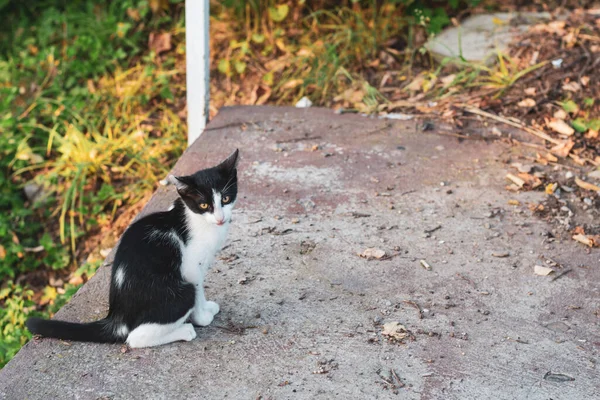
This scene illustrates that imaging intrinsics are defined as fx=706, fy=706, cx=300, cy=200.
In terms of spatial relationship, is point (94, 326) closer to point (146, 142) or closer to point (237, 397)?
point (237, 397)

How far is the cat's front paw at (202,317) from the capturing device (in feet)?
8.79

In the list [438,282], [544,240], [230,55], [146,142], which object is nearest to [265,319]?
[438,282]

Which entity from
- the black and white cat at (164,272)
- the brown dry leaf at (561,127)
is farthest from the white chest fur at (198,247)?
the brown dry leaf at (561,127)

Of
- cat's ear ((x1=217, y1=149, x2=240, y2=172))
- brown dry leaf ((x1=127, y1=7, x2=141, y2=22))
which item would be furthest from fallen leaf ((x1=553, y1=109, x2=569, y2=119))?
brown dry leaf ((x1=127, y1=7, x2=141, y2=22))

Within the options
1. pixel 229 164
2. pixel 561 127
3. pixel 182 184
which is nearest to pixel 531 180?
pixel 561 127

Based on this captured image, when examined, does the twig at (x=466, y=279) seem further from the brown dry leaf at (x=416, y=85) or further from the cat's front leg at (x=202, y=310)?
the brown dry leaf at (x=416, y=85)

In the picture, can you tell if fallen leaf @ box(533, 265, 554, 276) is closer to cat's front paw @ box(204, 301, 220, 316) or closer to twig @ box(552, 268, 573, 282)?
twig @ box(552, 268, 573, 282)

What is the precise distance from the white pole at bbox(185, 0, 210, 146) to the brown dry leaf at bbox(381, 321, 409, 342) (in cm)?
227

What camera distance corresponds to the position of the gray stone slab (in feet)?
17.8

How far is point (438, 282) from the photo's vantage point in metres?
3.07

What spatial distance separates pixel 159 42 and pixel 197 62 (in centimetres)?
172

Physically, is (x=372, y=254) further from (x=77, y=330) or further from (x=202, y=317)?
(x=77, y=330)

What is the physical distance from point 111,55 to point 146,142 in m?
1.29

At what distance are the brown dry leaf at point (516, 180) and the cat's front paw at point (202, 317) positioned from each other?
6.71 ft
